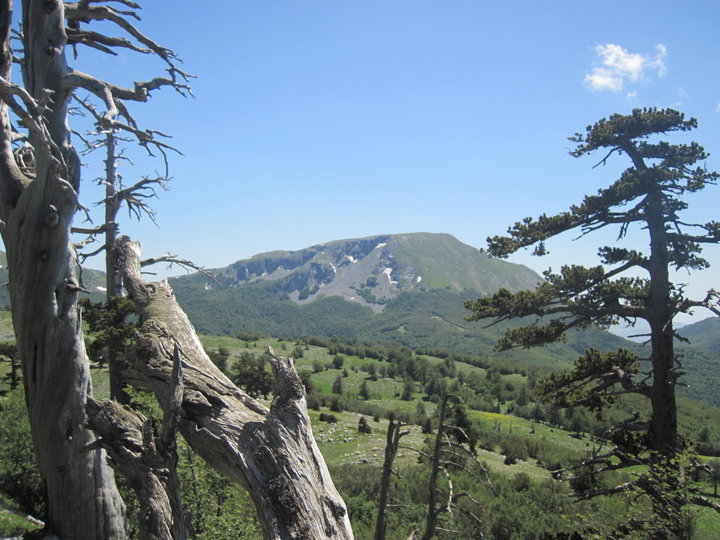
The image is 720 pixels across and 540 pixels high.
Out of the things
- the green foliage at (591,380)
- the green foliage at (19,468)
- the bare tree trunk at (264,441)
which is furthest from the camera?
the green foliage at (19,468)

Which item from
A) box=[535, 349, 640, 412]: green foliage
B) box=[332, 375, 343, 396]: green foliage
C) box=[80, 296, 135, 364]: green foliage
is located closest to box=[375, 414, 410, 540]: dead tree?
box=[80, 296, 135, 364]: green foliage

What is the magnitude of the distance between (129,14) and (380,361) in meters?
166

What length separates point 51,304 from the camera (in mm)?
5496

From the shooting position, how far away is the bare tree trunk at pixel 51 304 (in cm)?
532

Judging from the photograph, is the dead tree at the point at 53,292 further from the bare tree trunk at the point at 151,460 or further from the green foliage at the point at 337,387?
the green foliage at the point at 337,387

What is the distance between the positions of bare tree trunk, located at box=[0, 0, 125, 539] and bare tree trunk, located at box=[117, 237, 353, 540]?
1.58 meters

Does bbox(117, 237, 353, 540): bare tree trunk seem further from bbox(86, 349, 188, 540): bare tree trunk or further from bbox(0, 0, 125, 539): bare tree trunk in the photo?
bbox(0, 0, 125, 539): bare tree trunk

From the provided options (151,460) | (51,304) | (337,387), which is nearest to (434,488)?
(151,460)

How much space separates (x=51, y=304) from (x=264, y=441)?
12.8ft

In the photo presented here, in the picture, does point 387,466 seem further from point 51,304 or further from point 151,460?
point 51,304

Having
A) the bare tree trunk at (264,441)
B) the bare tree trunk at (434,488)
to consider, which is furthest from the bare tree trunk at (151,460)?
the bare tree trunk at (434,488)

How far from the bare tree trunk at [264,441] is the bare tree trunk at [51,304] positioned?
5.17 ft

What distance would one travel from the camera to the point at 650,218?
1272cm

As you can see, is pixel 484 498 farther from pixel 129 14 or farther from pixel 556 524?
pixel 129 14
